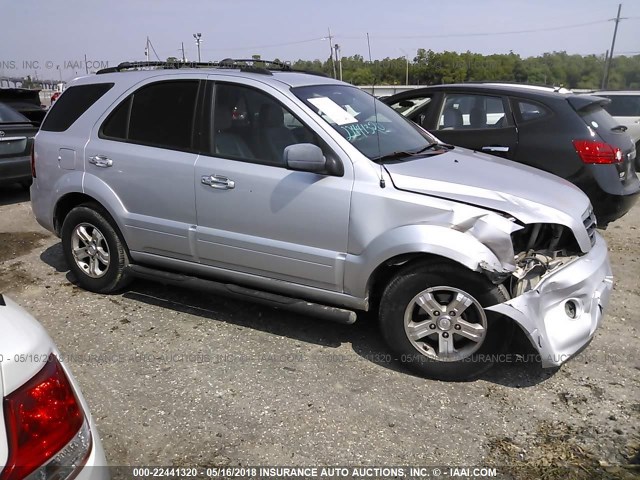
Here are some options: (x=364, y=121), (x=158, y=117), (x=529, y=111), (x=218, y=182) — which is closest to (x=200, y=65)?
(x=158, y=117)

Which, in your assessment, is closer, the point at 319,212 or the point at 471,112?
the point at 319,212

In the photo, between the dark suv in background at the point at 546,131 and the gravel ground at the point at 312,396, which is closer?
the gravel ground at the point at 312,396

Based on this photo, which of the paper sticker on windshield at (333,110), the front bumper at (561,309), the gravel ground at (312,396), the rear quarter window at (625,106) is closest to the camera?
the gravel ground at (312,396)

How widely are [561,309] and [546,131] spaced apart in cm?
315

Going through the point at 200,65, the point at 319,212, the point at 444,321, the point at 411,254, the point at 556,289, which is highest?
the point at 200,65

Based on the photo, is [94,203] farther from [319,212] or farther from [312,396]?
[312,396]

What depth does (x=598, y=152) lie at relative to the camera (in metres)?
5.50

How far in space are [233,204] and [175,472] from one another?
1.78 meters

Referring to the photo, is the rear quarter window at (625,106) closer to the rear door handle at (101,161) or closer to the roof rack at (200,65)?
the roof rack at (200,65)

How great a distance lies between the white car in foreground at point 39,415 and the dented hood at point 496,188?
225 centimetres

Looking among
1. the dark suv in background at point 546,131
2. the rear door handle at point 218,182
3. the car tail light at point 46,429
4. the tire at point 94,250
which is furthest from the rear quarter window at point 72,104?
the dark suv in background at point 546,131

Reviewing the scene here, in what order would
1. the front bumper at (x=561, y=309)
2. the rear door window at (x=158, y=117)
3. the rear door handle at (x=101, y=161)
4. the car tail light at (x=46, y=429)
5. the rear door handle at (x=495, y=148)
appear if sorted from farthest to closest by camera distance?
the rear door handle at (x=495, y=148), the rear door handle at (x=101, y=161), the rear door window at (x=158, y=117), the front bumper at (x=561, y=309), the car tail light at (x=46, y=429)

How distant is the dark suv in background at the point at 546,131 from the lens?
5.47 meters

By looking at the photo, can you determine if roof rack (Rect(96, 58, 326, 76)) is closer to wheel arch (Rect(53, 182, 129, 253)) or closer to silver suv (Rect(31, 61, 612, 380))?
silver suv (Rect(31, 61, 612, 380))
